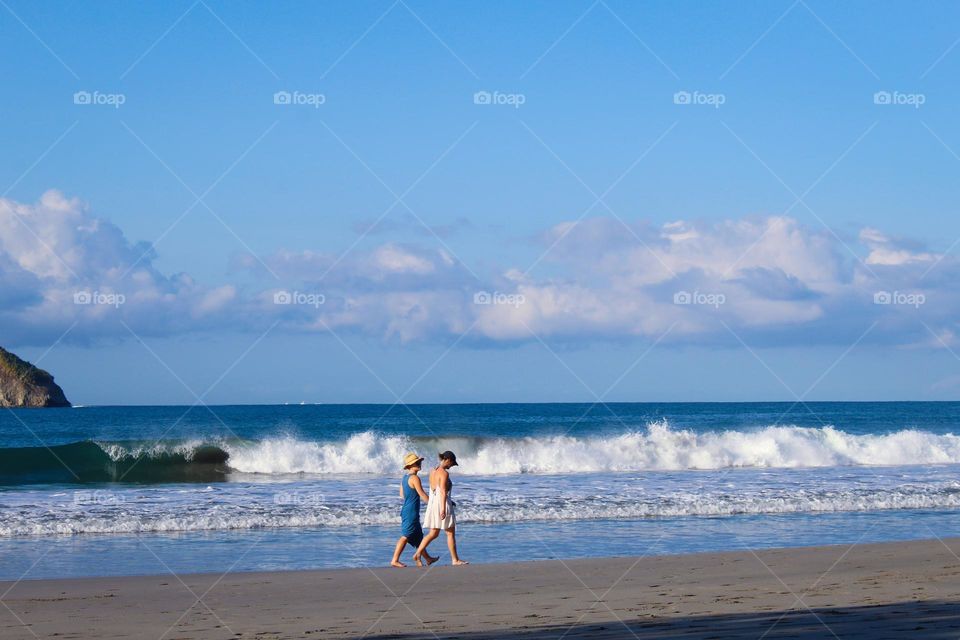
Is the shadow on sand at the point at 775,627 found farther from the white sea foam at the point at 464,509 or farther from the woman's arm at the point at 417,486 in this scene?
the white sea foam at the point at 464,509

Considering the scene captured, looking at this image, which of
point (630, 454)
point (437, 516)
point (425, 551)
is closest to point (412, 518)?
point (437, 516)

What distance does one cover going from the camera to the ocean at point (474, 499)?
46.2 feet

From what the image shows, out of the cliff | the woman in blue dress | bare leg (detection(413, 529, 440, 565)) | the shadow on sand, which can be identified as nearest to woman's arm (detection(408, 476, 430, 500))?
the woman in blue dress

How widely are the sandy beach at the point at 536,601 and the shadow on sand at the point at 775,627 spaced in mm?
16

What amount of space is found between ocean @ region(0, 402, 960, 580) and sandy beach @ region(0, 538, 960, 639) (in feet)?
4.40

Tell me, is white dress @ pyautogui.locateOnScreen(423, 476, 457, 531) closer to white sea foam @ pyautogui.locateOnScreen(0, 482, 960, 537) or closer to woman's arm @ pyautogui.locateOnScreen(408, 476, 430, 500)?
woman's arm @ pyautogui.locateOnScreen(408, 476, 430, 500)

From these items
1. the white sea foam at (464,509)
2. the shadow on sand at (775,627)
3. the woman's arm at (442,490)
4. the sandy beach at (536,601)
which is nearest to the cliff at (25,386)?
the white sea foam at (464,509)

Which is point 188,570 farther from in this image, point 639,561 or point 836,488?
point 836,488

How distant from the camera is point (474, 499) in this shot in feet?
63.7

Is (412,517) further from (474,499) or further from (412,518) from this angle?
(474,499)

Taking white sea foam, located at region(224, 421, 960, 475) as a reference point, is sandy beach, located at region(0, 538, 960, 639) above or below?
below

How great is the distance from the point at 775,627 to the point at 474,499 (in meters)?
11.5

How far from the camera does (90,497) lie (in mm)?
20094

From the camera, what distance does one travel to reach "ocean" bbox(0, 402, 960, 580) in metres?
14.1
